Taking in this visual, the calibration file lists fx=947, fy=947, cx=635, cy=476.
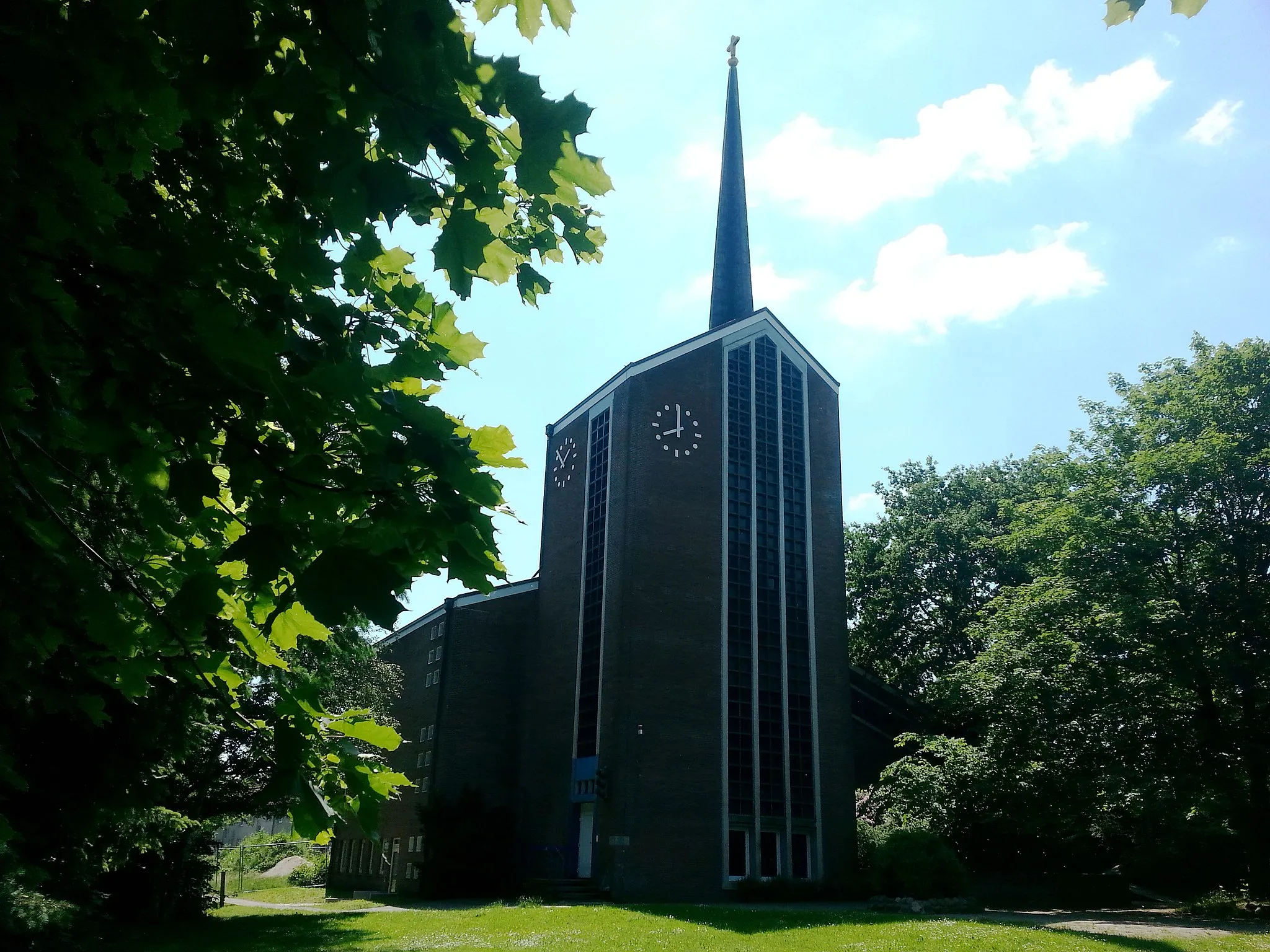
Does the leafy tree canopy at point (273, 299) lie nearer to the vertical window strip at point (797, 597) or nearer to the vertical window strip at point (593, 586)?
the vertical window strip at point (593, 586)

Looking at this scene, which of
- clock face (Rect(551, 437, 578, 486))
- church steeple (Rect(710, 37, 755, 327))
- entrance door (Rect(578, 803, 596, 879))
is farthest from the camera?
church steeple (Rect(710, 37, 755, 327))

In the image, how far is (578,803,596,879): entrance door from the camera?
2984cm

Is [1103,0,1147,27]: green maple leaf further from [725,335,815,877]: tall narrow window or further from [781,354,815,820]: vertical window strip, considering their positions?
[781,354,815,820]: vertical window strip

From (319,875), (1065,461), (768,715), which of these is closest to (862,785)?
(768,715)

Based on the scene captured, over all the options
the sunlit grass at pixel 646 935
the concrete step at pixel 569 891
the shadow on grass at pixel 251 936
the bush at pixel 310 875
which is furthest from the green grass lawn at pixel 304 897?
the sunlit grass at pixel 646 935

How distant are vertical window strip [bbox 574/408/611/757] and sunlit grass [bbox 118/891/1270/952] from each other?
6.67 metres

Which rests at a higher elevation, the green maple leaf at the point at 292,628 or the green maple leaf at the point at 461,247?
the green maple leaf at the point at 461,247

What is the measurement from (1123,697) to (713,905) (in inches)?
491

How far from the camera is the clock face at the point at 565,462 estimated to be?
36.5m

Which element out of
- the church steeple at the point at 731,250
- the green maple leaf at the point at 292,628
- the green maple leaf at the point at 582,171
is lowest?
the green maple leaf at the point at 292,628

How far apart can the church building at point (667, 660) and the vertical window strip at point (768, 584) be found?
8cm

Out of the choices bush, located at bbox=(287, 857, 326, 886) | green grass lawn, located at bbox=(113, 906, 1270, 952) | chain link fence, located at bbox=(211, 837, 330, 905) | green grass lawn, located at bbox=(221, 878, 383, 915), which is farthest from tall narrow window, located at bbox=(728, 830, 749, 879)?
bush, located at bbox=(287, 857, 326, 886)

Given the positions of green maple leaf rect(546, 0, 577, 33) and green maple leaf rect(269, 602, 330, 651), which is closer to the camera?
green maple leaf rect(546, 0, 577, 33)

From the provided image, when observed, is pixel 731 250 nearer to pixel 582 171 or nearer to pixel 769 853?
pixel 769 853
